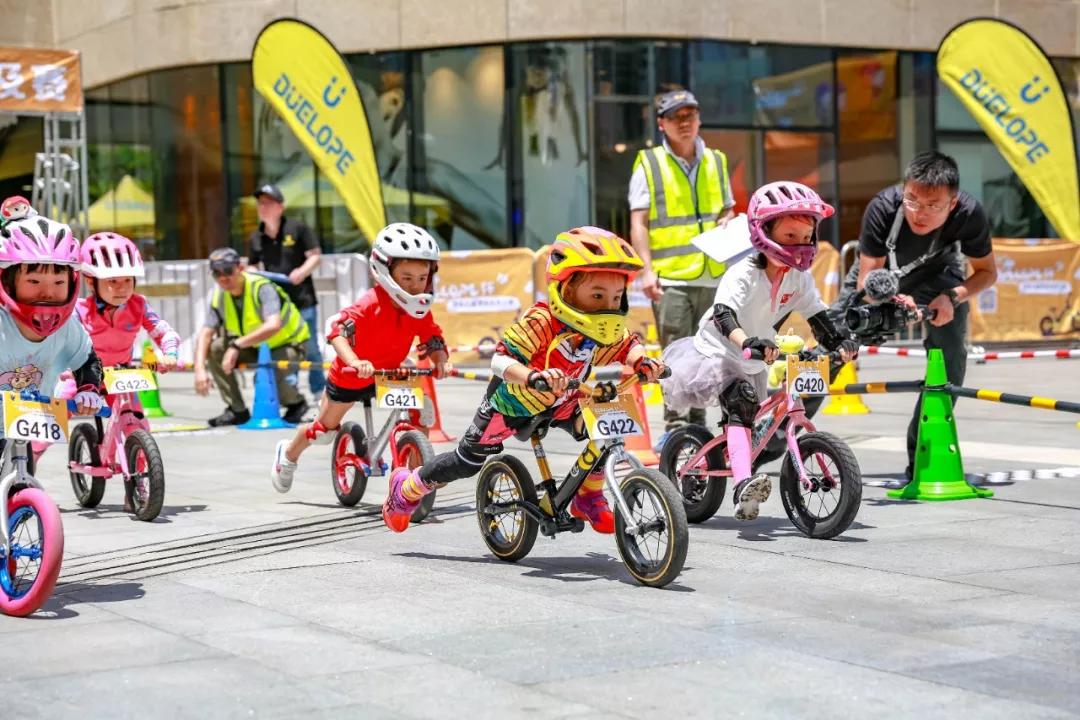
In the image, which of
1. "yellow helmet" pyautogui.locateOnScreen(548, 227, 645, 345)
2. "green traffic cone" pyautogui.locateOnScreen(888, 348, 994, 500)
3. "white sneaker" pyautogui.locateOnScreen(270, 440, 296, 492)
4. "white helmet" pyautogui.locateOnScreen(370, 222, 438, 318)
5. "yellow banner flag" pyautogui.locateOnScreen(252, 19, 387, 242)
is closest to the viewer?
"yellow helmet" pyautogui.locateOnScreen(548, 227, 645, 345)

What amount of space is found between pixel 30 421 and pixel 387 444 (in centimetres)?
288

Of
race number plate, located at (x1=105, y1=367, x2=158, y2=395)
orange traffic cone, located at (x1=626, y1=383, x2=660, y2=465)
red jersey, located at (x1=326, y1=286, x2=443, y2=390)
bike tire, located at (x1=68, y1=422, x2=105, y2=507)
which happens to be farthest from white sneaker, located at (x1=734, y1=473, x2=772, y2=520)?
bike tire, located at (x1=68, y1=422, x2=105, y2=507)

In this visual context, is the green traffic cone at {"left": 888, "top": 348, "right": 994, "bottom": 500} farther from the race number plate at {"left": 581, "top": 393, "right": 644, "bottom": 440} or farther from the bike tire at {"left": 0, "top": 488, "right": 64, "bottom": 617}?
the bike tire at {"left": 0, "top": 488, "right": 64, "bottom": 617}

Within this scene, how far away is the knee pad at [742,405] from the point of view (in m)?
7.98

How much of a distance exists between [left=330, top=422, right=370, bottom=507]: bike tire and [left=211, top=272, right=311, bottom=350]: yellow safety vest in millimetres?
5179

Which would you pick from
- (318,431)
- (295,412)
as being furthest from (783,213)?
(295,412)

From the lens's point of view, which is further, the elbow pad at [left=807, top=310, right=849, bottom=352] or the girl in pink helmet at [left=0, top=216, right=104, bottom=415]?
the elbow pad at [left=807, top=310, right=849, bottom=352]

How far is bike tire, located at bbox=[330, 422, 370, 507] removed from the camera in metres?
9.29

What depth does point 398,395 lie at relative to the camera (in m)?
8.84

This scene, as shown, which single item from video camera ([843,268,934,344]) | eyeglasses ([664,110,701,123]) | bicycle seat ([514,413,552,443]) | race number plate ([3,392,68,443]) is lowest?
bicycle seat ([514,413,552,443])

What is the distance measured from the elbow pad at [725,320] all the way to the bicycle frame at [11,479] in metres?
3.20

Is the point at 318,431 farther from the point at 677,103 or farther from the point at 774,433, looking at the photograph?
the point at 677,103

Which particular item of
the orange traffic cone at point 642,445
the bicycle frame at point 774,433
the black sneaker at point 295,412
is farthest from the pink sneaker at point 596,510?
the black sneaker at point 295,412

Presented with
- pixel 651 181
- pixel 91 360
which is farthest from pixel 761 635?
pixel 651 181
